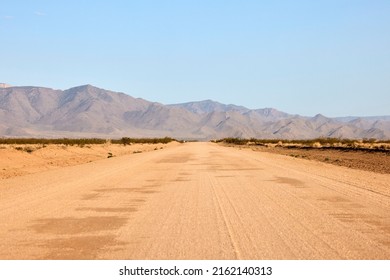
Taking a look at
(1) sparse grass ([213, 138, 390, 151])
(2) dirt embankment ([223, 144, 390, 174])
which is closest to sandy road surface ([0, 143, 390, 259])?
(2) dirt embankment ([223, 144, 390, 174])

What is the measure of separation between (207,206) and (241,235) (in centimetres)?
390

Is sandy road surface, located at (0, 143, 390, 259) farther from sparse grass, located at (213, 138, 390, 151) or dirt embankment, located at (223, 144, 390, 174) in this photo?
sparse grass, located at (213, 138, 390, 151)

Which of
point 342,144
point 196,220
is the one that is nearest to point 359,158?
point 196,220

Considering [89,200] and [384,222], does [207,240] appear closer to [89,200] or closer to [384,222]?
[384,222]

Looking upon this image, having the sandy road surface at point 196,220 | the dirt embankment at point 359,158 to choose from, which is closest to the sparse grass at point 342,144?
the dirt embankment at point 359,158

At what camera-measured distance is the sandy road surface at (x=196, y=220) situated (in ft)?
27.5

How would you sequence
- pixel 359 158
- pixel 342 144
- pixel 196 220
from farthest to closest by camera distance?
pixel 342 144
pixel 359 158
pixel 196 220

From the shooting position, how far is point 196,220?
11250mm

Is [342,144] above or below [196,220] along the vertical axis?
above

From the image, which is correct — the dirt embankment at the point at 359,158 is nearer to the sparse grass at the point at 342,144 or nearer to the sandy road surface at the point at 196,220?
the sparse grass at the point at 342,144

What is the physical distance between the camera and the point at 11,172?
90.8 ft

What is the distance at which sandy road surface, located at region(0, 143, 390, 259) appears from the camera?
837 centimetres

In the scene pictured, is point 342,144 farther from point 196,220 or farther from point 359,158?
point 196,220
